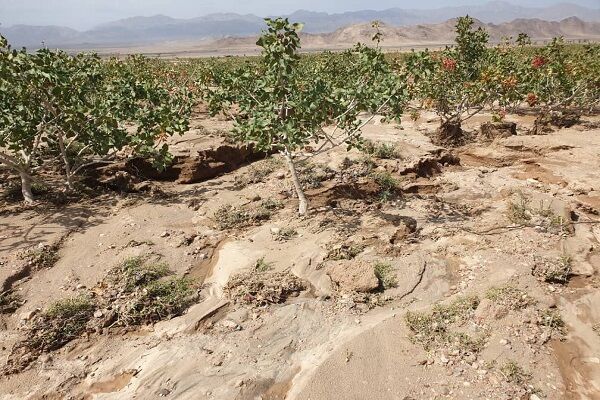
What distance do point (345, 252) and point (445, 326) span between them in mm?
2015

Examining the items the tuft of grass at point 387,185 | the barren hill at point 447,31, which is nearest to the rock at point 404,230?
the tuft of grass at point 387,185

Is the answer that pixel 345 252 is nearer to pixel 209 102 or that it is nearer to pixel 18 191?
pixel 209 102

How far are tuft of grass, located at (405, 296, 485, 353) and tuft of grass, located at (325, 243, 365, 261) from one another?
5.13 ft

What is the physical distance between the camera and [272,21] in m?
6.48

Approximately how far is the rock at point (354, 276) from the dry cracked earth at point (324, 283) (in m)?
0.03

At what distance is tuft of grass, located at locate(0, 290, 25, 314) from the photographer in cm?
578

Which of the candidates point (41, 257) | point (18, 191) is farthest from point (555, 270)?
point (18, 191)

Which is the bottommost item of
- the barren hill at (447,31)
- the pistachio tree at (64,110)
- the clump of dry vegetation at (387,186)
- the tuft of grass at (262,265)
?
the tuft of grass at (262,265)

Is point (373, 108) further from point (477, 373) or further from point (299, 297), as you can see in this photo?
point (477, 373)

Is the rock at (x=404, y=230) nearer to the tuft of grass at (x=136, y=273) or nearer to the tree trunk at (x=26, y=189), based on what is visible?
the tuft of grass at (x=136, y=273)

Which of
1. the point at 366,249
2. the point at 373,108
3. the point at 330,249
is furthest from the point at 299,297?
the point at 373,108

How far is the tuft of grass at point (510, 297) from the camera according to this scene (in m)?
5.49

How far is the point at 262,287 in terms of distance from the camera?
604 cm

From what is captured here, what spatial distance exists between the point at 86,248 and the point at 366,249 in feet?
15.3
